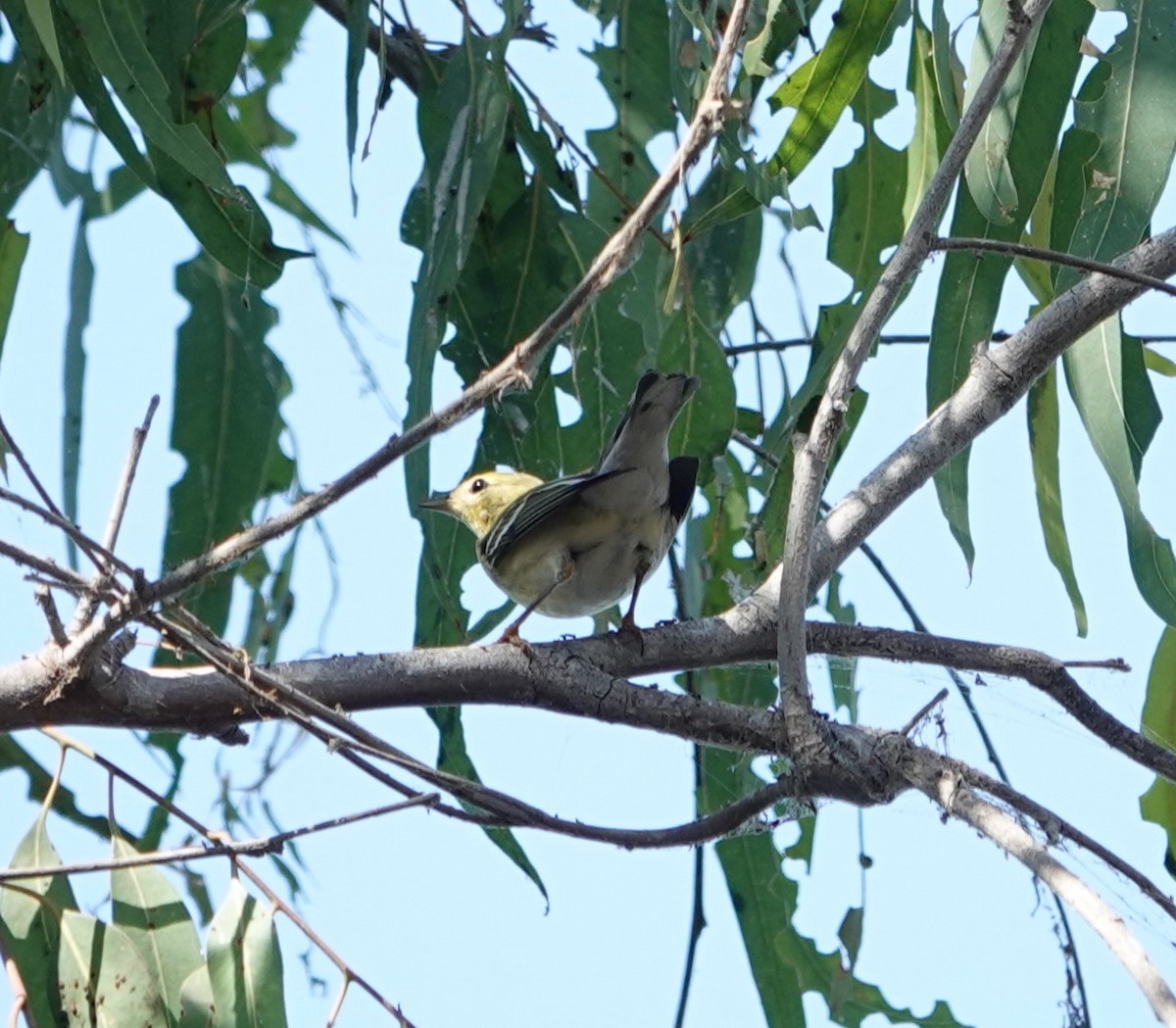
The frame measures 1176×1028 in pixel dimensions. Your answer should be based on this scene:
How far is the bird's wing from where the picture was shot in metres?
2.97

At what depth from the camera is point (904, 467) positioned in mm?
2268

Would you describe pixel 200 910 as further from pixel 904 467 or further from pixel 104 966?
pixel 904 467

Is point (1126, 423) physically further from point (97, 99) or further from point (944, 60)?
point (97, 99)

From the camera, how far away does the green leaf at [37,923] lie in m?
2.65

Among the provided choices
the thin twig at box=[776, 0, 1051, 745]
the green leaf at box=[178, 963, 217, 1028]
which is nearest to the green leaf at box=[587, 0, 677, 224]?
the thin twig at box=[776, 0, 1051, 745]

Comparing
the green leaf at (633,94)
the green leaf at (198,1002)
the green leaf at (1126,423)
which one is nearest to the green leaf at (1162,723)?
the green leaf at (1126,423)

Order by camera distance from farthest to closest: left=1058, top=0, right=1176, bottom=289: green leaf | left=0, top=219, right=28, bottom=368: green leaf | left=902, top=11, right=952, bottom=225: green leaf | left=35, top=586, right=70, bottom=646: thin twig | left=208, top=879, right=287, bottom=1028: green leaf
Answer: left=0, top=219, right=28, bottom=368: green leaf → left=902, top=11, right=952, bottom=225: green leaf → left=208, top=879, right=287, bottom=1028: green leaf → left=1058, top=0, right=1176, bottom=289: green leaf → left=35, top=586, right=70, bottom=646: thin twig

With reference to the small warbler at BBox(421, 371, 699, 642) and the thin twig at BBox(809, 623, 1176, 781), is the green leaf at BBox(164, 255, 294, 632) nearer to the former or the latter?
the small warbler at BBox(421, 371, 699, 642)

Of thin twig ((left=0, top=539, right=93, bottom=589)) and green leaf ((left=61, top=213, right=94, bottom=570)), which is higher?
green leaf ((left=61, top=213, right=94, bottom=570))

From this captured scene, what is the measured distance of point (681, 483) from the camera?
2982mm

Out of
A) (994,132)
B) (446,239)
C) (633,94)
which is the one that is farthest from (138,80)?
(994,132)

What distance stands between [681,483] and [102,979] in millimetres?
1338

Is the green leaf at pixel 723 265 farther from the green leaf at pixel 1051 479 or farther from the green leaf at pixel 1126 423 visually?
the green leaf at pixel 1126 423

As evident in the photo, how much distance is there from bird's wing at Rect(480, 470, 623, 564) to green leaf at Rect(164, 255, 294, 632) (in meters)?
0.49
